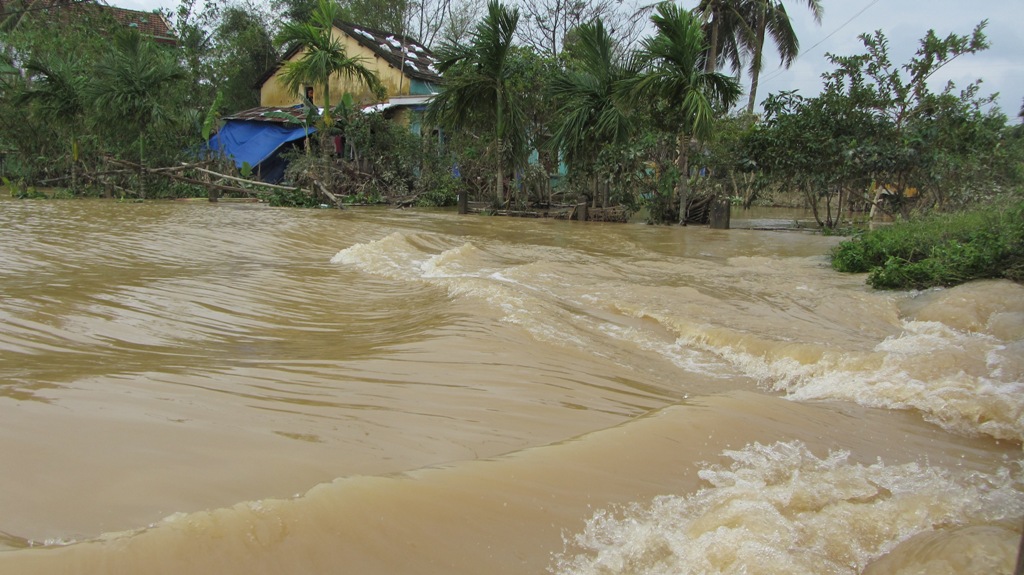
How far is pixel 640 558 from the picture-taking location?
2.00 m

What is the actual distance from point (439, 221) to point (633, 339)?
32.6ft

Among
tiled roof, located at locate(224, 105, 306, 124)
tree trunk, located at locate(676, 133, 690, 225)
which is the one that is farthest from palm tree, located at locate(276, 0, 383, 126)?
tree trunk, located at locate(676, 133, 690, 225)

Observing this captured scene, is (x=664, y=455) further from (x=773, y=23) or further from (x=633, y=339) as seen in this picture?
(x=773, y=23)

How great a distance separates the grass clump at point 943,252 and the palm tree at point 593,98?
681 centimetres

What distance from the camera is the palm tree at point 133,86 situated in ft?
56.2

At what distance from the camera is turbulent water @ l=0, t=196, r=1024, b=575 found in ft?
6.38

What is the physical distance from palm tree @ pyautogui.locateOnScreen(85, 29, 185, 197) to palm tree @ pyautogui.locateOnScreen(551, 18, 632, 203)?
997 cm

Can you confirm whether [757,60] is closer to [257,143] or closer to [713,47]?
[713,47]

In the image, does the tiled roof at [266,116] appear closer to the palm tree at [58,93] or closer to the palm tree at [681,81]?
the palm tree at [58,93]

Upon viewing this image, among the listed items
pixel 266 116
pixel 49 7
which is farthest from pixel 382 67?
pixel 49 7

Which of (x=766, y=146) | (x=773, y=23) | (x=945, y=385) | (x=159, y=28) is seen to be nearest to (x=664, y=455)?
(x=945, y=385)

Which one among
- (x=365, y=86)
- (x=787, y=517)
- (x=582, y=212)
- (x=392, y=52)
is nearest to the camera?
(x=787, y=517)

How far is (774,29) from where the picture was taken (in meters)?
24.3

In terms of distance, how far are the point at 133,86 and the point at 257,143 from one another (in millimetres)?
4726
